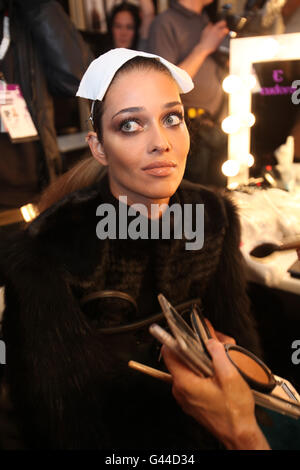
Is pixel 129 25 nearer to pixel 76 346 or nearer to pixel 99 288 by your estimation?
pixel 99 288

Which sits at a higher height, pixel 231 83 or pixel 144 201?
pixel 231 83

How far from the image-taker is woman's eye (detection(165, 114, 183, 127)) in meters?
0.62

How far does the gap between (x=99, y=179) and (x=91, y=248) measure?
0.16 meters

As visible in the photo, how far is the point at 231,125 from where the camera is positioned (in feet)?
4.17

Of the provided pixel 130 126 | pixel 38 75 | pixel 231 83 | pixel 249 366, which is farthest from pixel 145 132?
pixel 231 83

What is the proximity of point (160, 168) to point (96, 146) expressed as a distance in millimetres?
132

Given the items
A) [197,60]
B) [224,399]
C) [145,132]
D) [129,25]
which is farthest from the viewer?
[129,25]

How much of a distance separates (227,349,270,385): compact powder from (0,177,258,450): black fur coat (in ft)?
0.48

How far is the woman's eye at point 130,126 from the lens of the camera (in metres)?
0.60

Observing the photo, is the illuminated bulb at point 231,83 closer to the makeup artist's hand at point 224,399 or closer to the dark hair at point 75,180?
the dark hair at point 75,180

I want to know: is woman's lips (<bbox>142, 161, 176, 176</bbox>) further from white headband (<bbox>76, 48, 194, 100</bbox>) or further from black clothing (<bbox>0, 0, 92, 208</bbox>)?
black clothing (<bbox>0, 0, 92, 208</bbox>)

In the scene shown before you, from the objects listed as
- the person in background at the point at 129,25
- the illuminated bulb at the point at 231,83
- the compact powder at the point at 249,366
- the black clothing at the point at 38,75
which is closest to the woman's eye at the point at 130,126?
the black clothing at the point at 38,75

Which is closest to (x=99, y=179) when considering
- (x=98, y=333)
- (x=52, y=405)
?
(x=98, y=333)

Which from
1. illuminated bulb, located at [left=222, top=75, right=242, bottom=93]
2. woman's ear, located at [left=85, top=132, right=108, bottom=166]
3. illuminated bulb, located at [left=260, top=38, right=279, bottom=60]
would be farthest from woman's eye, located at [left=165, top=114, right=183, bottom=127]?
illuminated bulb, located at [left=260, top=38, right=279, bottom=60]
